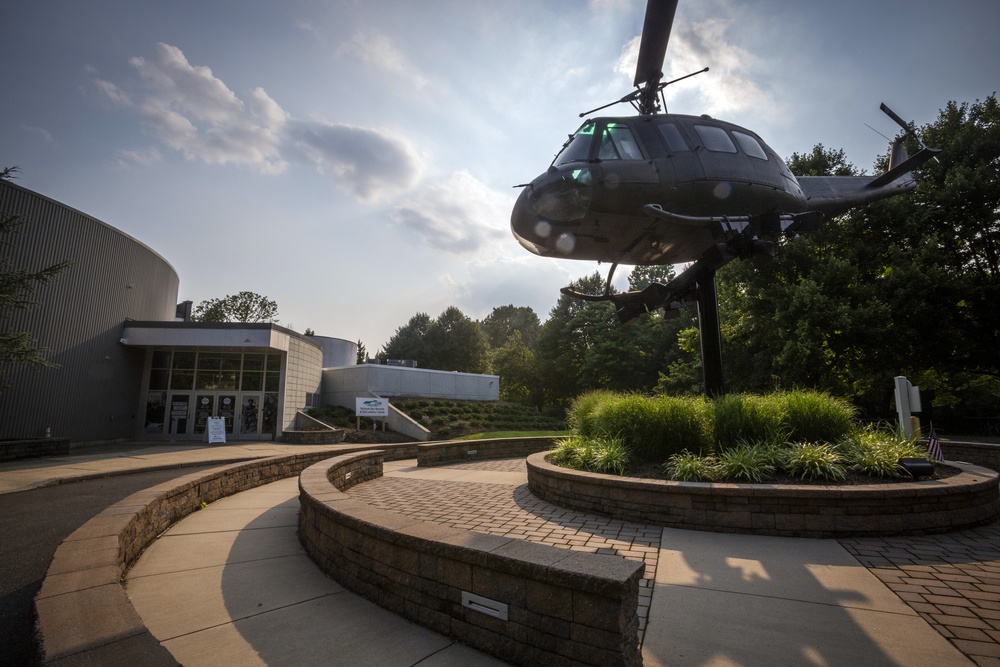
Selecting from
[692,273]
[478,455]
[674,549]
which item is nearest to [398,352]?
[478,455]

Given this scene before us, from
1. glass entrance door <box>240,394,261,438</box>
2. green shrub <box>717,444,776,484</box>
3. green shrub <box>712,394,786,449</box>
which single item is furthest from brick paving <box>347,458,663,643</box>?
glass entrance door <box>240,394,261,438</box>

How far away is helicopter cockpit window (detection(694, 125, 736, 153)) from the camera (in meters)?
8.54

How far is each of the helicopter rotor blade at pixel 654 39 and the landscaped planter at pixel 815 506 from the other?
704 centimetres

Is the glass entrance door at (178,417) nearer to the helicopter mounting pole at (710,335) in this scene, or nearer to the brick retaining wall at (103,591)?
the brick retaining wall at (103,591)

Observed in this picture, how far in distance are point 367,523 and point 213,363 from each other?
947 inches

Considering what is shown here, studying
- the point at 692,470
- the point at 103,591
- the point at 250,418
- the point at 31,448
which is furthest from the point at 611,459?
the point at 250,418

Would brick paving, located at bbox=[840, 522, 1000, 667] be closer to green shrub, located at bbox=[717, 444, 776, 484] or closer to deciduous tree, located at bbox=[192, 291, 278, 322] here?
green shrub, located at bbox=[717, 444, 776, 484]

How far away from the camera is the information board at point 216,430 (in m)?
20.1

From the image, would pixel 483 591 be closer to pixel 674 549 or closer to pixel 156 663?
pixel 156 663

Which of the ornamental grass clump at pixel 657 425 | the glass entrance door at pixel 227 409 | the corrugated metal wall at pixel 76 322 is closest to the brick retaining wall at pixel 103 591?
the ornamental grass clump at pixel 657 425

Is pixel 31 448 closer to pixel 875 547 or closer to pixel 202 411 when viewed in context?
pixel 202 411

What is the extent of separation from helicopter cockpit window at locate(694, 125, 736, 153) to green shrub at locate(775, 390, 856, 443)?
15.0ft

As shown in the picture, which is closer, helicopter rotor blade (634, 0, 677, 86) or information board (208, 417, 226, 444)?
helicopter rotor blade (634, 0, 677, 86)

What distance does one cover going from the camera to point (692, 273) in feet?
32.5
